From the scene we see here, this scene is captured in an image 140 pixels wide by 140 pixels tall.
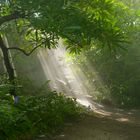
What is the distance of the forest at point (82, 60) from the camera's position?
739 cm

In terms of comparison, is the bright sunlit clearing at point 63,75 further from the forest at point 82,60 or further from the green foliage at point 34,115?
the green foliage at point 34,115

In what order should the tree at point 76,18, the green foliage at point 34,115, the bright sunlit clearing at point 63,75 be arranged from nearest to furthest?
the green foliage at point 34,115
the tree at point 76,18
the bright sunlit clearing at point 63,75

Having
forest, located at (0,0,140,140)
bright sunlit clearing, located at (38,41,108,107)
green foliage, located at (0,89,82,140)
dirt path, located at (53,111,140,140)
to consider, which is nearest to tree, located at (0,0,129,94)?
forest, located at (0,0,140,140)

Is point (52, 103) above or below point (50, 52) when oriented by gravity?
below

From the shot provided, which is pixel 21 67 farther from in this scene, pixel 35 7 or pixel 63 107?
pixel 35 7

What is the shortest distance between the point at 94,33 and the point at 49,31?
3.77 ft

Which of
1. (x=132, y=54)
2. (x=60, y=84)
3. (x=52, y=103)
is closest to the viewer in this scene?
(x=52, y=103)

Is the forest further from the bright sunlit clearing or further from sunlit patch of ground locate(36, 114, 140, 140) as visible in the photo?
the bright sunlit clearing

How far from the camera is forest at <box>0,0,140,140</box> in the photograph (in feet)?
24.2

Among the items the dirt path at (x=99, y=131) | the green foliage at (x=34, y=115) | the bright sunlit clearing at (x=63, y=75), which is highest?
the bright sunlit clearing at (x=63, y=75)

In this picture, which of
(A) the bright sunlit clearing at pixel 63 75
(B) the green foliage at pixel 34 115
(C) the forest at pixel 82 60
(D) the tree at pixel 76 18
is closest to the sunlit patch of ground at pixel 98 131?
(C) the forest at pixel 82 60

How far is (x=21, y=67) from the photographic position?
2073 centimetres

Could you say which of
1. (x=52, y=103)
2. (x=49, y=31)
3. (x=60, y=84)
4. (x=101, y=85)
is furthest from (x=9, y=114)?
(x=60, y=84)

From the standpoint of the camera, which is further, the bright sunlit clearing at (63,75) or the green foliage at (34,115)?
the bright sunlit clearing at (63,75)
